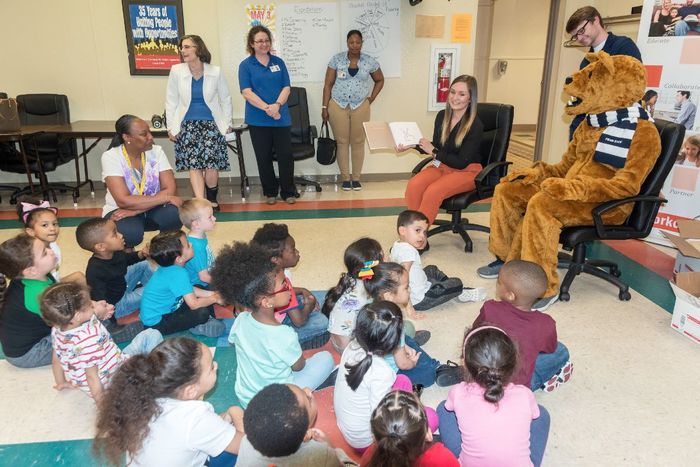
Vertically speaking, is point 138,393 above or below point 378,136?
below

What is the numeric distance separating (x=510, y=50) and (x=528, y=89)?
75 centimetres

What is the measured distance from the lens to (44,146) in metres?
4.94

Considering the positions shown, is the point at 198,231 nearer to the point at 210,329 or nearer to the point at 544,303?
the point at 210,329

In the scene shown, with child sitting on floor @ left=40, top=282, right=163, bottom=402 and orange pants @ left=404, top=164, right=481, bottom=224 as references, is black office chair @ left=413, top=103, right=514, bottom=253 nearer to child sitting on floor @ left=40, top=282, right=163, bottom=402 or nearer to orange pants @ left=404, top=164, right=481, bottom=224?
orange pants @ left=404, top=164, right=481, bottom=224

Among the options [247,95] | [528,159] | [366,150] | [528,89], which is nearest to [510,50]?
[528,89]

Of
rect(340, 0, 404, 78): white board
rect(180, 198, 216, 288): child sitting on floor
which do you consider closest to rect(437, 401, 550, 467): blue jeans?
rect(180, 198, 216, 288): child sitting on floor

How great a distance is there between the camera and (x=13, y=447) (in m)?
1.89

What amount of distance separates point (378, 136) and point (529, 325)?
2.46 m

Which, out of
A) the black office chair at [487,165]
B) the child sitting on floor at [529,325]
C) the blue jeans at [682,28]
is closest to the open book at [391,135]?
the black office chair at [487,165]

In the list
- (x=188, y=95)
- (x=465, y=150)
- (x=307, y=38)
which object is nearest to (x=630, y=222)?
(x=465, y=150)

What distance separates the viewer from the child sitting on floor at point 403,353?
199 centimetres

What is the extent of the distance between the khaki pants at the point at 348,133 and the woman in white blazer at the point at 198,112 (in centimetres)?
121

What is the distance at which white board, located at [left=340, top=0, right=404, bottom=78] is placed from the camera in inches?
207

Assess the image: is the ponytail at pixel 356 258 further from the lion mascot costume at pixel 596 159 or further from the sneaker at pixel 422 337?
the lion mascot costume at pixel 596 159
